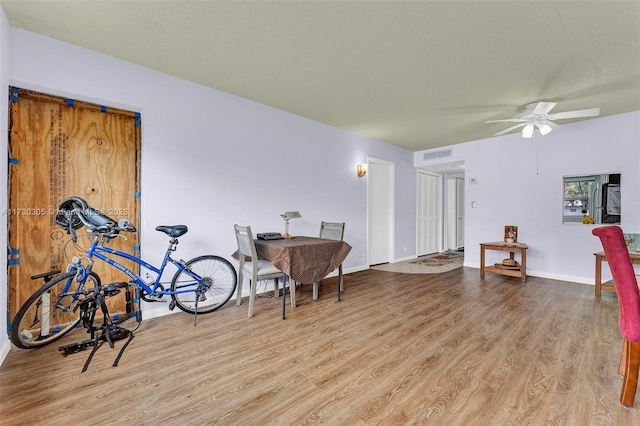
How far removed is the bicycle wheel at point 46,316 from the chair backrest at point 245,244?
4.27 ft

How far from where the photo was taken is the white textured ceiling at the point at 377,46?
2.11 metres

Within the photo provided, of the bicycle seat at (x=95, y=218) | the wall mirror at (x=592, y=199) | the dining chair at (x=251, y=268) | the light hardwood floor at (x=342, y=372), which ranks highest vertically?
the wall mirror at (x=592, y=199)

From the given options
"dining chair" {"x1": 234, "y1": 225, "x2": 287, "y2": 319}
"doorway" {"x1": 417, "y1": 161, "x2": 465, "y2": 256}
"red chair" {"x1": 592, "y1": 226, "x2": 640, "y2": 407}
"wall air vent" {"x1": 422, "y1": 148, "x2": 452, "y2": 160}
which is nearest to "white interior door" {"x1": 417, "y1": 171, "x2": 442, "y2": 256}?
"doorway" {"x1": 417, "y1": 161, "x2": 465, "y2": 256}

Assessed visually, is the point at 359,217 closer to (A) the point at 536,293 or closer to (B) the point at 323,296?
(B) the point at 323,296

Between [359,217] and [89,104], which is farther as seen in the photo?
[359,217]

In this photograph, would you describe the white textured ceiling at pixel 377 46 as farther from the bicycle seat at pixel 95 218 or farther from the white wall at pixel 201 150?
the bicycle seat at pixel 95 218

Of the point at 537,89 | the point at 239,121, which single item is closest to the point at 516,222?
the point at 537,89

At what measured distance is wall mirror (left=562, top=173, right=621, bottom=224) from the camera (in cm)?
425

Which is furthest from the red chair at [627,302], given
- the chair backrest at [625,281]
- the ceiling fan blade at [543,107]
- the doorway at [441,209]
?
the doorway at [441,209]

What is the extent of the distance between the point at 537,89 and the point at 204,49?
3.61 m

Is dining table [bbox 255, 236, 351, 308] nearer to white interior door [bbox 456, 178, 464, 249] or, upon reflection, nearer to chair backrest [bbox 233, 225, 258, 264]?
chair backrest [bbox 233, 225, 258, 264]

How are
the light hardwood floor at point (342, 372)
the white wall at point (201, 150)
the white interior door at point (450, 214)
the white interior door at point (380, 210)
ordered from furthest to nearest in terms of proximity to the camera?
the white interior door at point (450, 214), the white interior door at point (380, 210), the white wall at point (201, 150), the light hardwood floor at point (342, 372)

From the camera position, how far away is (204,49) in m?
2.65

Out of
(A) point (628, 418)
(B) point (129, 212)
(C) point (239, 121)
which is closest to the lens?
(A) point (628, 418)
